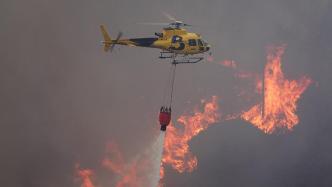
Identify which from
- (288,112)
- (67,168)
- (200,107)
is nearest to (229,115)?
(200,107)

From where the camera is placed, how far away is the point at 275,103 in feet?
229

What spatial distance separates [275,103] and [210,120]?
1000cm

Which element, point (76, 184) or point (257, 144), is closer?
point (76, 184)

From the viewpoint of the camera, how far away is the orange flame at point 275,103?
227ft

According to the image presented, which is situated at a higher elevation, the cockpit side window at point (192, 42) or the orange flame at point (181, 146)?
the cockpit side window at point (192, 42)

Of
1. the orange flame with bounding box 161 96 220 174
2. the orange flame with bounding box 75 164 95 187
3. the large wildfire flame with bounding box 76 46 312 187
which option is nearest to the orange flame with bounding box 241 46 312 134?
the large wildfire flame with bounding box 76 46 312 187

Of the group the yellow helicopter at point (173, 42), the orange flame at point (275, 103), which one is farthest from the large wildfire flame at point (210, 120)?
Answer: the yellow helicopter at point (173, 42)

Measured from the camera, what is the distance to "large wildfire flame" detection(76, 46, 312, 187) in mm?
64562

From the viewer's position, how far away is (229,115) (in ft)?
226

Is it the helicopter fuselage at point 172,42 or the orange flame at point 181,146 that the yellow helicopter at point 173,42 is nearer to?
the helicopter fuselage at point 172,42

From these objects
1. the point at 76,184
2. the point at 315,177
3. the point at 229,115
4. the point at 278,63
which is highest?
the point at 278,63

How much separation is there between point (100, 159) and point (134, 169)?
480 centimetres

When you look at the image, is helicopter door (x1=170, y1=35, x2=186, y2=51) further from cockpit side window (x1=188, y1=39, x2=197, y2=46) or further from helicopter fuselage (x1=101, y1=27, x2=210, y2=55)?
cockpit side window (x1=188, y1=39, x2=197, y2=46)

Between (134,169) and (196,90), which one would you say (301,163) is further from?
(134,169)
